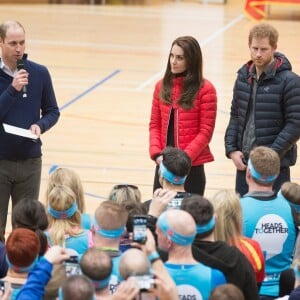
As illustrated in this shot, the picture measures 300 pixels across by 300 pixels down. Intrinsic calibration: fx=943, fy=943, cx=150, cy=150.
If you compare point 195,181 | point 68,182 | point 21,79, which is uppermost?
point 21,79

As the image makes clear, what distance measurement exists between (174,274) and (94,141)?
731 cm

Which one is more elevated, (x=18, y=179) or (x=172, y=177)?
(x=172, y=177)

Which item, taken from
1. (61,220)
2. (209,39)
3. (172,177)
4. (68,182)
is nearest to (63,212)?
(61,220)

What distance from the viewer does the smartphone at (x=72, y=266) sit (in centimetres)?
450

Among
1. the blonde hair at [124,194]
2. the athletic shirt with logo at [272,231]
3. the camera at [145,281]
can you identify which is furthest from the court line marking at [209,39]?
the camera at [145,281]

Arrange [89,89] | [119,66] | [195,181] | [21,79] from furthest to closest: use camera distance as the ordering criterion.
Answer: [119,66] < [89,89] < [195,181] < [21,79]

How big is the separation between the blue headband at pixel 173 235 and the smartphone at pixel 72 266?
0.47 meters

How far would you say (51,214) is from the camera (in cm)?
562

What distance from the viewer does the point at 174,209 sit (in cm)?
495

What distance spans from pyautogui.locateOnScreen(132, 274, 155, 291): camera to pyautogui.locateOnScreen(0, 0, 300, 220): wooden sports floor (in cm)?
503

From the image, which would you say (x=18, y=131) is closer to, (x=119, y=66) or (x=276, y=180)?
(x=276, y=180)

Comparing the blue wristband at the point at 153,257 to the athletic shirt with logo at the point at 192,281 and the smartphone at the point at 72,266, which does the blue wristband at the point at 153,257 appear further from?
the smartphone at the point at 72,266

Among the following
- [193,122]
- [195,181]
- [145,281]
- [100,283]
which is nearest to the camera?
[145,281]

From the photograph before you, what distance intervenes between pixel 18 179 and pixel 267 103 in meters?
1.97
